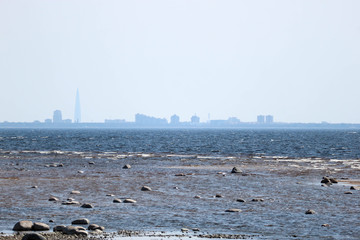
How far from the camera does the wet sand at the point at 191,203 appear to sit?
977 inches

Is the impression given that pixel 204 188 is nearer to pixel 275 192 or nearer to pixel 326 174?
pixel 275 192

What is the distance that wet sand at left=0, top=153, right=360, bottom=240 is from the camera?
24812mm

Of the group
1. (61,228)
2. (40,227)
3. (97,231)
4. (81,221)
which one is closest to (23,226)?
(40,227)

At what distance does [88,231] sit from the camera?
23.3 meters

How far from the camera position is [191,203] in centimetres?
3241

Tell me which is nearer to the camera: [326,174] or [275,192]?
[275,192]

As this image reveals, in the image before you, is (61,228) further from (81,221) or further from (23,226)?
(81,221)

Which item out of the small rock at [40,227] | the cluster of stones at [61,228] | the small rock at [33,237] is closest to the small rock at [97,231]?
the cluster of stones at [61,228]

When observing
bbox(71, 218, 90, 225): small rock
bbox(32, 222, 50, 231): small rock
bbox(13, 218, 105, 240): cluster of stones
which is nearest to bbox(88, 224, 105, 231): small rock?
bbox(13, 218, 105, 240): cluster of stones

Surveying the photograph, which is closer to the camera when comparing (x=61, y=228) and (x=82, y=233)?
(x=82, y=233)

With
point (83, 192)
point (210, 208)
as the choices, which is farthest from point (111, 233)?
point (83, 192)

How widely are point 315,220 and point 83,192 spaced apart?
1570cm

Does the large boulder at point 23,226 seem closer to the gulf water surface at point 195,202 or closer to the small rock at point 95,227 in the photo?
the gulf water surface at point 195,202

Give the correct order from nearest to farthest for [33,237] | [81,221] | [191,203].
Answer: [33,237], [81,221], [191,203]
